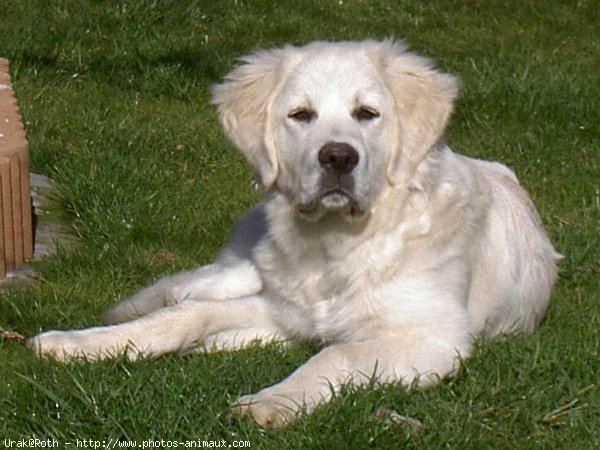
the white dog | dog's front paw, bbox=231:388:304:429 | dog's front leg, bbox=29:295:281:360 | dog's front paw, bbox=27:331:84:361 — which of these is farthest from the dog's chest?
dog's front paw, bbox=27:331:84:361

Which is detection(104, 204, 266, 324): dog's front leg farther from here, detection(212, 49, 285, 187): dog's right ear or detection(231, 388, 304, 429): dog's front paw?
detection(231, 388, 304, 429): dog's front paw

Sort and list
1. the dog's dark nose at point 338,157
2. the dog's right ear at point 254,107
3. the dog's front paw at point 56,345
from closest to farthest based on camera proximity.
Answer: the dog's dark nose at point 338,157 → the dog's front paw at point 56,345 → the dog's right ear at point 254,107

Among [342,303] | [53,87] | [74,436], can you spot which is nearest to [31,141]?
[53,87]

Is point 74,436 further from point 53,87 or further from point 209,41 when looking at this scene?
point 209,41

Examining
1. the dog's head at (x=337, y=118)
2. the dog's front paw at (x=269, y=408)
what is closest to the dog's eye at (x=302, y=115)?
the dog's head at (x=337, y=118)

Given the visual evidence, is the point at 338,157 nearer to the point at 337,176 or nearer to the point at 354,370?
the point at 337,176

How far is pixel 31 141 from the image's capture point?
7387 millimetres

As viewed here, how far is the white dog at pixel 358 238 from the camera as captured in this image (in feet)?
15.5

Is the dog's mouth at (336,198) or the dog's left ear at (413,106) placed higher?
the dog's left ear at (413,106)

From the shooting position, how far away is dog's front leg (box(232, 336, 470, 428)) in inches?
167

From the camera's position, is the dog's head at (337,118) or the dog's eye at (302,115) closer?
the dog's head at (337,118)

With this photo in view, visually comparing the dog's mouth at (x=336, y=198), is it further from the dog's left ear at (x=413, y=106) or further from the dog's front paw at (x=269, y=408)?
the dog's front paw at (x=269, y=408)

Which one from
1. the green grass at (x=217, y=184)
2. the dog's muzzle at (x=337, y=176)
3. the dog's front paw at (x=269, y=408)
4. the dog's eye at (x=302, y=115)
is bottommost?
the green grass at (x=217, y=184)

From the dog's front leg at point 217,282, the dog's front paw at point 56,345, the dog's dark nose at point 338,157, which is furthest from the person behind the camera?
the dog's front leg at point 217,282
